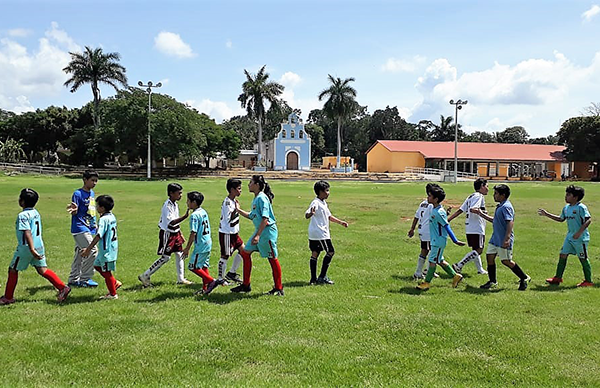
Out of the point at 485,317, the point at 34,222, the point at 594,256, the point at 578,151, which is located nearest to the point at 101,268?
the point at 34,222

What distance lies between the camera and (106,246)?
608 centimetres

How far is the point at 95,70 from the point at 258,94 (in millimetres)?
18962

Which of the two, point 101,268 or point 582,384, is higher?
point 101,268

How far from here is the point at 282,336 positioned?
16.0 feet

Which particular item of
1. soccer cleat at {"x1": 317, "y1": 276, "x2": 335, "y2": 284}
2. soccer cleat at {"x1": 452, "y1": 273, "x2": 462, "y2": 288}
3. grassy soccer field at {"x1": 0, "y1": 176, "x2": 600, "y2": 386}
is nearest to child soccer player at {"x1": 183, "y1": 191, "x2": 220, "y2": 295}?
grassy soccer field at {"x1": 0, "y1": 176, "x2": 600, "y2": 386}

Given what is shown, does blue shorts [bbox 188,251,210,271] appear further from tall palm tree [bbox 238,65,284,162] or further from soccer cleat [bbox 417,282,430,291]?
tall palm tree [bbox 238,65,284,162]

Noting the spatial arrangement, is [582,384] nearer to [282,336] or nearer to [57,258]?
[282,336]

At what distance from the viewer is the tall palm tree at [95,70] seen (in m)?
55.0

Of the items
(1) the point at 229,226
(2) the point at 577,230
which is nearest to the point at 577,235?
(2) the point at 577,230

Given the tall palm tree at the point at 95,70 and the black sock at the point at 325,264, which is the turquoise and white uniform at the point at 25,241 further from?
the tall palm tree at the point at 95,70

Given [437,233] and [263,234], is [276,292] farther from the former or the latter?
[437,233]

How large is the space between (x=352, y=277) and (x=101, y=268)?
12.2ft

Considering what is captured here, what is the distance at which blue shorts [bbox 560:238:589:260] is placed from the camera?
7180 mm

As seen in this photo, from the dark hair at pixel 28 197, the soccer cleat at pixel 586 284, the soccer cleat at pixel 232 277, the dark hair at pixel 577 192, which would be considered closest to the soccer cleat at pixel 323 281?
the soccer cleat at pixel 232 277
